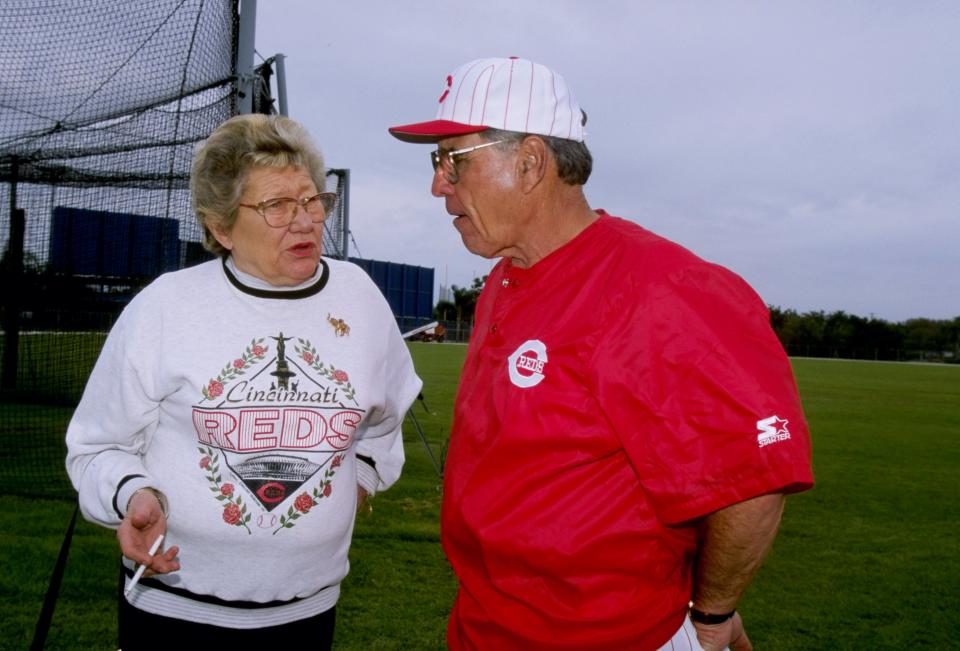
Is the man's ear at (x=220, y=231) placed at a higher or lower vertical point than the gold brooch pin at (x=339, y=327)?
higher

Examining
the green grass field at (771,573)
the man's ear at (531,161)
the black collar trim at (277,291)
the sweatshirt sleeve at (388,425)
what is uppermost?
the man's ear at (531,161)

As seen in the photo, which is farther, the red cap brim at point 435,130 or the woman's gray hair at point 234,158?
the woman's gray hair at point 234,158

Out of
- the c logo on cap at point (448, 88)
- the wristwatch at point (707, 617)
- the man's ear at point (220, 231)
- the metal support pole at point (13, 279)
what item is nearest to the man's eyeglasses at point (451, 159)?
the c logo on cap at point (448, 88)

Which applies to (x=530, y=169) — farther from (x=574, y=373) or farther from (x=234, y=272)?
(x=234, y=272)

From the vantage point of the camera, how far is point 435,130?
2.22m

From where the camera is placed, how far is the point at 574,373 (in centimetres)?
191

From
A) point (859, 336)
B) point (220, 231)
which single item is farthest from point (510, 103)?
point (859, 336)

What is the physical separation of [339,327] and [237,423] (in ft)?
1.36

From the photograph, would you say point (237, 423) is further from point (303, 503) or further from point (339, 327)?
point (339, 327)

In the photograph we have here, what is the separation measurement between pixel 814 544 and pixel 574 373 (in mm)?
5627

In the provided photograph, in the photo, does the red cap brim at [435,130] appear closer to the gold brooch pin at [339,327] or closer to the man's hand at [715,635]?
the gold brooch pin at [339,327]

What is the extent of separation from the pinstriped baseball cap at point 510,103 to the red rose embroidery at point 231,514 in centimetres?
112

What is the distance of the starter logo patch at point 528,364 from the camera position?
6.48ft

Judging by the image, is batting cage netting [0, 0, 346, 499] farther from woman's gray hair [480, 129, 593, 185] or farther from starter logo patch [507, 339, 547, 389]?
starter logo patch [507, 339, 547, 389]
